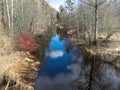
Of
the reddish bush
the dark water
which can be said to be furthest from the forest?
the dark water

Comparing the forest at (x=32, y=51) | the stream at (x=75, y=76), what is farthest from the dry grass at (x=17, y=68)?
the stream at (x=75, y=76)

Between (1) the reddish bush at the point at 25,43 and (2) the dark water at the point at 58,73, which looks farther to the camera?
(1) the reddish bush at the point at 25,43

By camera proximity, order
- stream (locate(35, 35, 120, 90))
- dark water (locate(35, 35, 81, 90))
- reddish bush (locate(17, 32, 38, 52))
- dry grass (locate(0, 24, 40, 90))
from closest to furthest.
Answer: dry grass (locate(0, 24, 40, 90)) → stream (locate(35, 35, 120, 90)) → dark water (locate(35, 35, 81, 90)) → reddish bush (locate(17, 32, 38, 52))

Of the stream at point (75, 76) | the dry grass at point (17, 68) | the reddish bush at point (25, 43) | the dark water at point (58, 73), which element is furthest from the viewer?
the reddish bush at point (25, 43)

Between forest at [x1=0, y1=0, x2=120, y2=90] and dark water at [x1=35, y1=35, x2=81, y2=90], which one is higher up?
forest at [x1=0, y1=0, x2=120, y2=90]

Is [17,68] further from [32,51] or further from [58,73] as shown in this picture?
[32,51]

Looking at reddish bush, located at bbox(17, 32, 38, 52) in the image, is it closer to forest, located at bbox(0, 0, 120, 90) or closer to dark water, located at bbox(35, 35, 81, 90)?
forest, located at bbox(0, 0, 120, 90)

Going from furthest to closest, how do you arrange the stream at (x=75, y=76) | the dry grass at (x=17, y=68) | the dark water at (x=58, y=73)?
the dark water at (x=58, y=73) < the stream at (x=75, y=76) < the dry grass at (x=17, y=68)

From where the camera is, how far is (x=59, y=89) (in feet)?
46.3

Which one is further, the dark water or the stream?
the dark water

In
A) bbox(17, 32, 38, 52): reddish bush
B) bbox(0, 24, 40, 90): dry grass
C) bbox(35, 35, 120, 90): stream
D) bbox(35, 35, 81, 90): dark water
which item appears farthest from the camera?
bbox(17, 32, 38, 52): reddish bush

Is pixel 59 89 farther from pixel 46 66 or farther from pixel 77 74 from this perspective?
pixel 46 66

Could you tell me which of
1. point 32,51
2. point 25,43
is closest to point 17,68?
point 25,43

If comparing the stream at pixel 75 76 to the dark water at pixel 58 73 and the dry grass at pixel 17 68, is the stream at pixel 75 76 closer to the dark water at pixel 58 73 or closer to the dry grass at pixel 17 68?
the dark water at pixel 58 73
